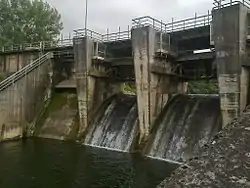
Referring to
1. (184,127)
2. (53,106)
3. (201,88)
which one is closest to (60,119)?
(53,106)

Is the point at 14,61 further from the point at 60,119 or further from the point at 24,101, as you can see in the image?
the point at 60,119

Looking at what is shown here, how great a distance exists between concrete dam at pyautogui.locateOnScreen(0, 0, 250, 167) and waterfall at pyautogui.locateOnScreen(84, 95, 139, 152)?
0.08 meters

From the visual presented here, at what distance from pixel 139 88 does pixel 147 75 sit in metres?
1.01

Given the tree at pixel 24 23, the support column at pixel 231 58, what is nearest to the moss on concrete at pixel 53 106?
the support column at pixel 231 58

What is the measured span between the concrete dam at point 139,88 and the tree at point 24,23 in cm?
1312

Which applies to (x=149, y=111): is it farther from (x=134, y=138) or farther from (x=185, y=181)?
(x=185, y=181)

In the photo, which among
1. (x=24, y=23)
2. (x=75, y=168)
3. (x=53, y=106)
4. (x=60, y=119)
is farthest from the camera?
(x=24, y=23)

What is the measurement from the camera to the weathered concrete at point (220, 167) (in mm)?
5551

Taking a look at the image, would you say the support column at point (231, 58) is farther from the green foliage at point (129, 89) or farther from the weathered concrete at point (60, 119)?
the green foliage at point (129, 89)

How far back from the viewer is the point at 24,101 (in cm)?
2452

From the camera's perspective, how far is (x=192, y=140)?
17.2 meters

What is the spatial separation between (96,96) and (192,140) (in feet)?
32.5

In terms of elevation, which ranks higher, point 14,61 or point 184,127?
point 14,61

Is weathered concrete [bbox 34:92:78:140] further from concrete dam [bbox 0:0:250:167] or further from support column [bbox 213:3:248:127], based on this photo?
support column [bbox 213:3:248:127]
